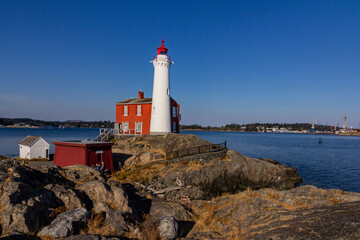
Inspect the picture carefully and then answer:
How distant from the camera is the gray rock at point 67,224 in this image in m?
6.96

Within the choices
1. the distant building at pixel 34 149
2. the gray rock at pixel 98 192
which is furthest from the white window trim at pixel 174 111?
the gray rock at pixel 98 192

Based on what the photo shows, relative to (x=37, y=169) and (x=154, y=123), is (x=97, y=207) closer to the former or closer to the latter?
(x=37, y=169)

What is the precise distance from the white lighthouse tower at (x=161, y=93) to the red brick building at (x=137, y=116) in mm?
1761

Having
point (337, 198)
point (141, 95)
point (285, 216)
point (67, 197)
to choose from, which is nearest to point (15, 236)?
point (67, 197)

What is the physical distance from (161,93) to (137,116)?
595 centimetres

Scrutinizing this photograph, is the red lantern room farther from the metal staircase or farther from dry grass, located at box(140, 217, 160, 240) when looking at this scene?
dry grass, located at box(140, 217, 160, 240)

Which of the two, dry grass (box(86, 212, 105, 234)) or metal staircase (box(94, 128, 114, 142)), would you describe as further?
metal staircase (box(94, 128, 114, 142))

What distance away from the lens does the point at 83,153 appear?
73.4 feet

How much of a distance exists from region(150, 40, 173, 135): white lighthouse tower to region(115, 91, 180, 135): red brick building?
1761mm

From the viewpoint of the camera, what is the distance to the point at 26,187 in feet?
29.6

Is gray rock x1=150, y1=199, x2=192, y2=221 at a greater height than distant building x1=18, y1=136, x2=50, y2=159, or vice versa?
distant building x1=18, y1=136, x2=50, y2=159

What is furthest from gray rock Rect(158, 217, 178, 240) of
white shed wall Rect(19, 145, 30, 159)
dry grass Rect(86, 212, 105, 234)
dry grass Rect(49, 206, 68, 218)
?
white shed wall Rect(19, 145, 30, 159)

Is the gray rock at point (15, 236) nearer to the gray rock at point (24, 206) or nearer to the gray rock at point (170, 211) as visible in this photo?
the gray rock at point (24, 206)

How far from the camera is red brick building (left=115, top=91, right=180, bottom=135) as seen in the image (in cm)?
3664
